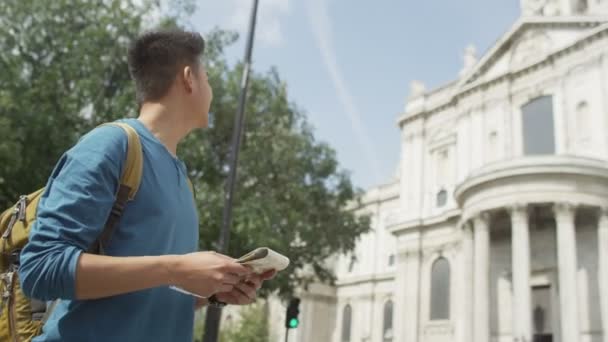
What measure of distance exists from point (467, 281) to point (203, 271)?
26232 mm

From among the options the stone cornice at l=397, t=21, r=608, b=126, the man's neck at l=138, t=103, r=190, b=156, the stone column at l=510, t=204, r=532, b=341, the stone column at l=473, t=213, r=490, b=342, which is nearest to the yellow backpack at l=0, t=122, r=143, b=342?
the man's neck at l=138, t=103, r=190, b=156

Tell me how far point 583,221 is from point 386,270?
21452mm

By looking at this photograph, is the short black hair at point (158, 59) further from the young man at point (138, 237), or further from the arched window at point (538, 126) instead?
the arched window at point (538, 126)

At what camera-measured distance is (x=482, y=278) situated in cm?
2492

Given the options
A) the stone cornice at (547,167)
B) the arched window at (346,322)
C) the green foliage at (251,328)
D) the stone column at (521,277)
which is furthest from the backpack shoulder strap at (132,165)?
the arched window at (346,322)

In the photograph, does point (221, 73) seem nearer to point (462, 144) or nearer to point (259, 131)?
point (259, 131)

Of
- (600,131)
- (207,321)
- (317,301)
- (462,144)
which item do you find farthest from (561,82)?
(317,301)

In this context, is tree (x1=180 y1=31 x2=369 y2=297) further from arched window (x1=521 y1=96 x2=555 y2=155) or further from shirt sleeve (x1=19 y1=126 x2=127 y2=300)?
shirt sleeve (x1=19 y1=126 x2=127 y2=300)

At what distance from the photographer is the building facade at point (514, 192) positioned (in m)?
23.1

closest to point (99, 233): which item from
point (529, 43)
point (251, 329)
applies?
point (529, 43)

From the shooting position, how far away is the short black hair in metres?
2.10

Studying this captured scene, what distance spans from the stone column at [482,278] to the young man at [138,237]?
24461 mm

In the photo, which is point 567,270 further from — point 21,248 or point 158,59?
point 21,248

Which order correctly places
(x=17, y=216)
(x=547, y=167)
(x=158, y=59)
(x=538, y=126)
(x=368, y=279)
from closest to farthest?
1. (x=17, y=216)
2. (x=158, y=59)
3. (x=547, y=167)
4. (x=538, y=126)
5. (x=368, y=279)
